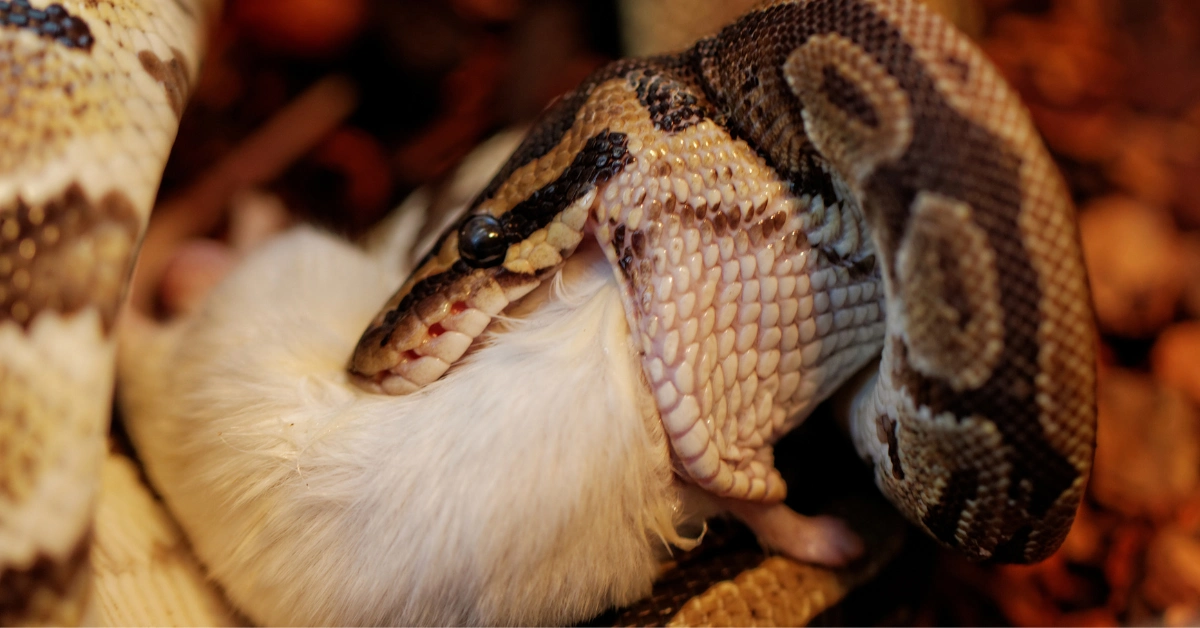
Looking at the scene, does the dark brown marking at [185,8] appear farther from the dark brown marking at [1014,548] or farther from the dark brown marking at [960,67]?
the dark brown marking at [1014,548]

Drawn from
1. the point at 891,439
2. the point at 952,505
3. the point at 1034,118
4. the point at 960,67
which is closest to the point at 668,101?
the point at 960,67

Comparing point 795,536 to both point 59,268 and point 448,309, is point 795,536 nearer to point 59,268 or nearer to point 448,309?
point 448,309

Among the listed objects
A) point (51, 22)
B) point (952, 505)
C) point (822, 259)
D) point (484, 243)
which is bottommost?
point (952, 505)

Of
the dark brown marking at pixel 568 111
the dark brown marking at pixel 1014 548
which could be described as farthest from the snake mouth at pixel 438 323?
the dark brown marking at pixel 1014 548

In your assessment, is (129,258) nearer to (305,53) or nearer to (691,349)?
(691,349)

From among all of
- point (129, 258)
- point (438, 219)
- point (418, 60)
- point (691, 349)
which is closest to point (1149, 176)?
point (691, 349)

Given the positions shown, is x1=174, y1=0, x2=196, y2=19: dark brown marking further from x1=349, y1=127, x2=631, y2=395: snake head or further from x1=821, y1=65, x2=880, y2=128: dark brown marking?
x1=821, y1=65, x2=880, y2=128: dark brown marking
